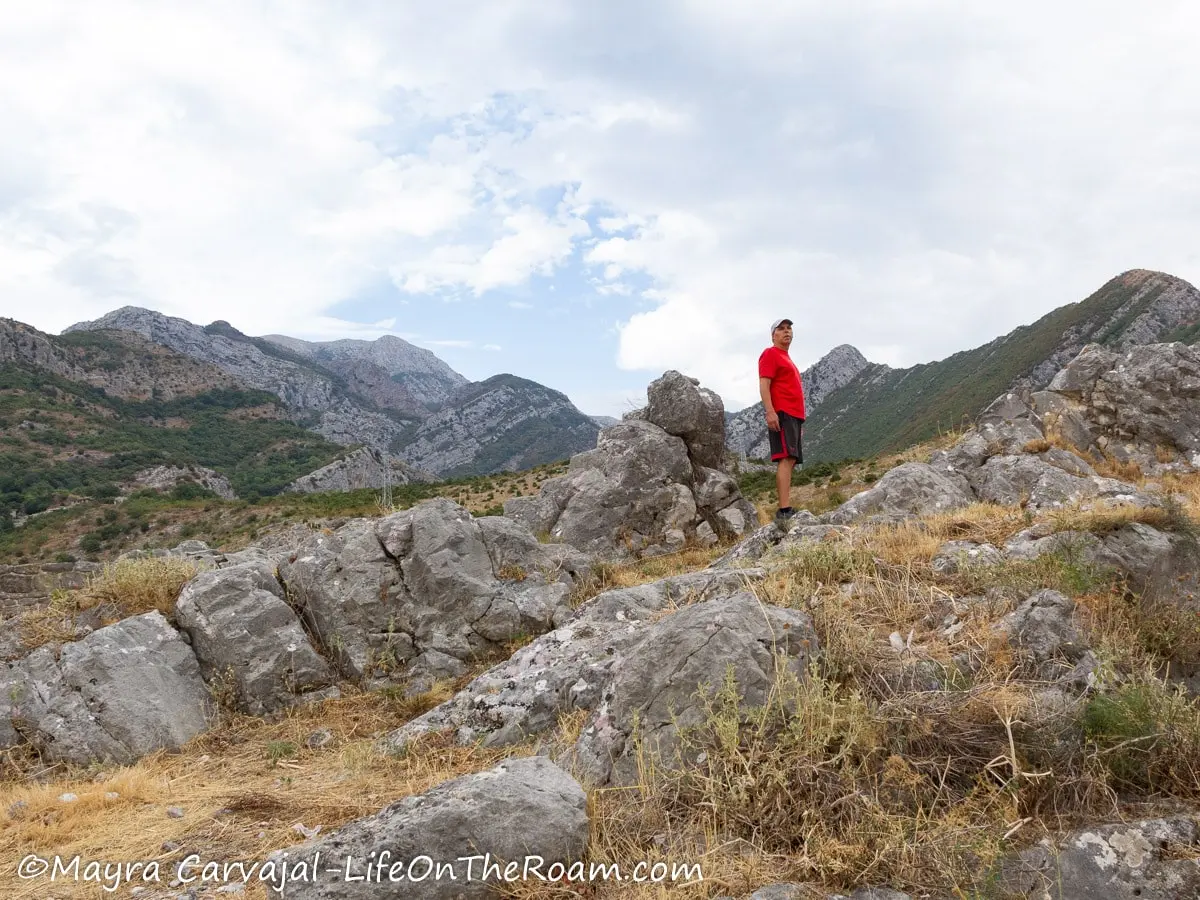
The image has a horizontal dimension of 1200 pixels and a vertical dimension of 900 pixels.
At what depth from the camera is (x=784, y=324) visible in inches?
356

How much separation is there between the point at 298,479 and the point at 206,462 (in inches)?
856

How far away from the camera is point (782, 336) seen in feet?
29.7

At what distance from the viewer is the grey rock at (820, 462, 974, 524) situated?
10258 millimetres

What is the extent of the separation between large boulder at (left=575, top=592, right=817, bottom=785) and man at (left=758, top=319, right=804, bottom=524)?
461 centimetres

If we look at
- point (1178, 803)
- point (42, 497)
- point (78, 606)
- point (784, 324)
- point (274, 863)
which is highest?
point (42, 497)

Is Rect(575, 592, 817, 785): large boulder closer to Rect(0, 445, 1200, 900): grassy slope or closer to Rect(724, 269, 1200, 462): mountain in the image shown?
Rect(0, 445, 1200, 900): grassy slope

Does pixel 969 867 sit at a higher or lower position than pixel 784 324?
lower

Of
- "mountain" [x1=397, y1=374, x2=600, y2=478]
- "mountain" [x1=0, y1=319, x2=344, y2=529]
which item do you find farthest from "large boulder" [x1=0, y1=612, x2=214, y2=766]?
"mountain" [x1=397, y1=374, x2=600, y2=478]

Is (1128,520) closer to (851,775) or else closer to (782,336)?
(851,775)

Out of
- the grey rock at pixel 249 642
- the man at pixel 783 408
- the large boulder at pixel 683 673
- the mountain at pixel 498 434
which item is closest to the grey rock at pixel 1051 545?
the large boulder at pixel 683 673

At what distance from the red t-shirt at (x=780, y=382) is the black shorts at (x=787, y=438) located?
0.09m

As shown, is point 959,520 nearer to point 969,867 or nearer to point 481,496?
point 969,867

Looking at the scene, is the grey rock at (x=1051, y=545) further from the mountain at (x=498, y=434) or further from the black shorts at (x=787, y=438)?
the mountain at (x=498, y=434)

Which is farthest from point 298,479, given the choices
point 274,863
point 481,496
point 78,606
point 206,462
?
point 274,863
